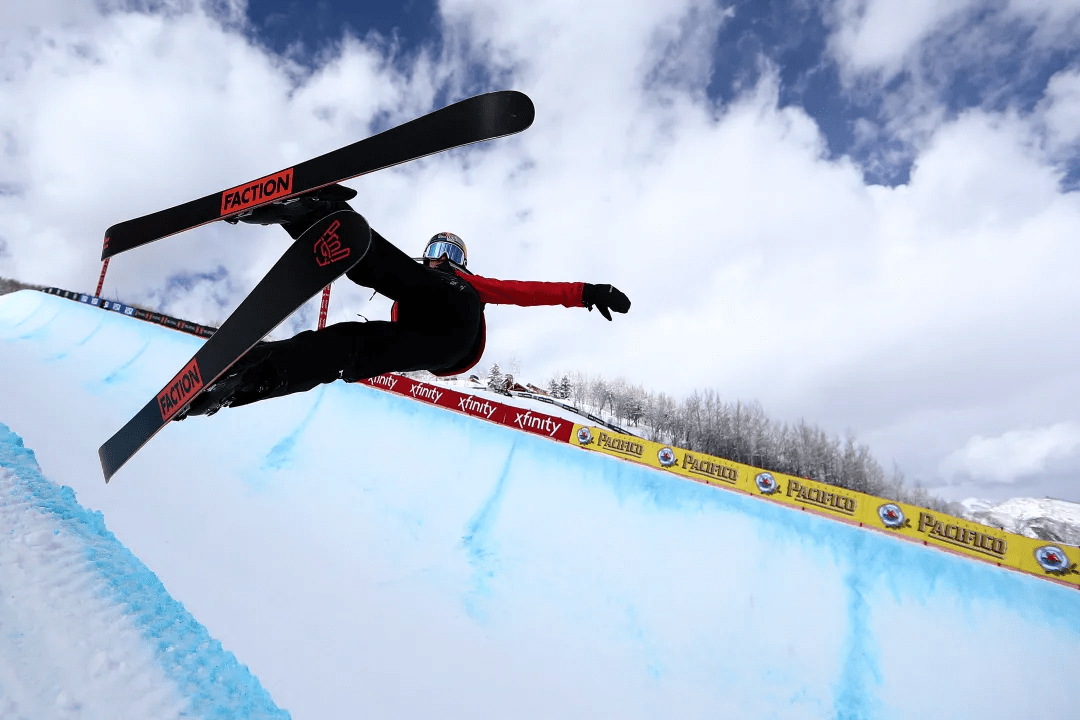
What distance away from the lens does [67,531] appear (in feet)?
10.5

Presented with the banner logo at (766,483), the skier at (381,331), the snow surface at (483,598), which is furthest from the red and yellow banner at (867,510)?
the skier at (381,331)

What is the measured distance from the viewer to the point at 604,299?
3.32 meters

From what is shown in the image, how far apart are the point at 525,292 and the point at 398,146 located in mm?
1308

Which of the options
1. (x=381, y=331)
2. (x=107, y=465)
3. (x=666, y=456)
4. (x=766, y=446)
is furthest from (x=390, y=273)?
(x=766, y=446)

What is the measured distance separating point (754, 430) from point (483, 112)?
46412 mm

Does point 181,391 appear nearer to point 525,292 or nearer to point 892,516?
point 525,292

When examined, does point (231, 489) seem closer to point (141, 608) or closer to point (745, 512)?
point (141, 608)

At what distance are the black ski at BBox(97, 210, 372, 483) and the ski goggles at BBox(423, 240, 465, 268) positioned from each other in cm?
103

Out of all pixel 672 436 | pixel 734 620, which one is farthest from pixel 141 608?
pixel 672 436

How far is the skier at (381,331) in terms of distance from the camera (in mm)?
2400

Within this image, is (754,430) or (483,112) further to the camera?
(754,430)

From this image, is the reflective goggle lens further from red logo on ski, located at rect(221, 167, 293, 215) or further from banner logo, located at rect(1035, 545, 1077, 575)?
banner logo, located at rect(1035, 545, 1077, 575)

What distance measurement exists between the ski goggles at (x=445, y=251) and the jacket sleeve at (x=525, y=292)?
0.25 m

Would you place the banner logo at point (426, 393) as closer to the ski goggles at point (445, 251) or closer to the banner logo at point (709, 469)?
the banner logo at point (709, 469)
